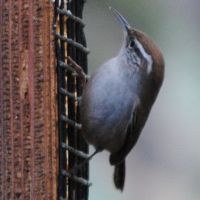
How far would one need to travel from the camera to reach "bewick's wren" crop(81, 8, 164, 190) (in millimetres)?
7035

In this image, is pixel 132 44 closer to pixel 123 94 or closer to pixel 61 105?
pixel 123 94


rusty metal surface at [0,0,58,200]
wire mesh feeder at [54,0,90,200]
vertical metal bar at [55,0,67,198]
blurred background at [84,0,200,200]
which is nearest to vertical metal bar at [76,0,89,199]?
wire mesh feeder at [54,0,90,200]

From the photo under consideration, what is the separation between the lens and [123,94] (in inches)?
278

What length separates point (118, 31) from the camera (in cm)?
1081

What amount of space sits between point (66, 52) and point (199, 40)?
4.37 m

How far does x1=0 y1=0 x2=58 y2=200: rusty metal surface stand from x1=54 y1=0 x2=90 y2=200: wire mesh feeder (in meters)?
0.10

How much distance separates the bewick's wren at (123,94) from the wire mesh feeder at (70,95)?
0.09m

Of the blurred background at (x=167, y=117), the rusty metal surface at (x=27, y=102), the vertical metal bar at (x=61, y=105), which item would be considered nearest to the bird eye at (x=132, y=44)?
the vertical metal bar at (x=61, y=105)

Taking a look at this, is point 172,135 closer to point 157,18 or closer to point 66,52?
point 157,18

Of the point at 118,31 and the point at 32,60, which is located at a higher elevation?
the point at 32,60

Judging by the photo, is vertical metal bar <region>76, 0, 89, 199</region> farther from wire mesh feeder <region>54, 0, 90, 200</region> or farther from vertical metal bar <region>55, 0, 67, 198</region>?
vertical metal bar <region>55, 0, 67, 198</region>

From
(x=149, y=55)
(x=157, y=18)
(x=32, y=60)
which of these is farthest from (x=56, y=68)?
(x=157, y=18)

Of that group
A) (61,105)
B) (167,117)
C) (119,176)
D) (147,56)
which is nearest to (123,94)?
(147,56)

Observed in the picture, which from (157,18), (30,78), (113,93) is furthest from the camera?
(157,18)
